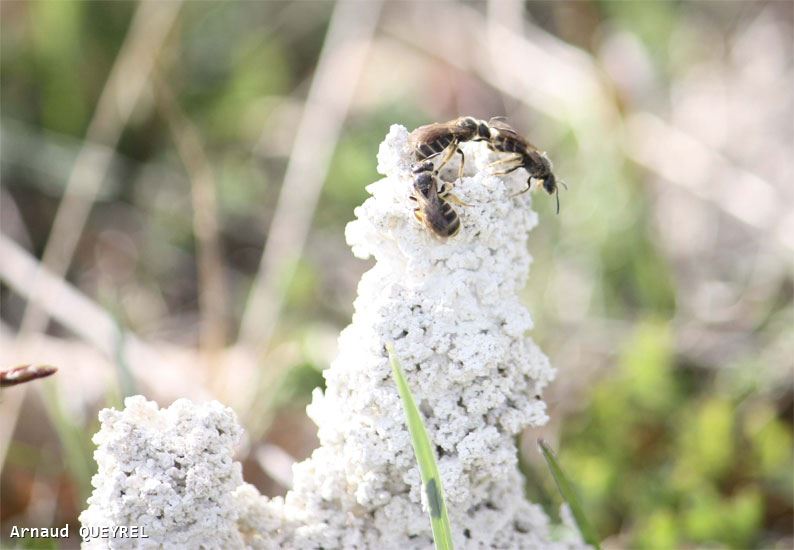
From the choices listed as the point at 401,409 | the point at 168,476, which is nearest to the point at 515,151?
the point at 401,409

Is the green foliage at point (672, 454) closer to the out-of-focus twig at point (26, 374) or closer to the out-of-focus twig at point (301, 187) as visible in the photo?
the out-of-focus twig at point (301, 187)

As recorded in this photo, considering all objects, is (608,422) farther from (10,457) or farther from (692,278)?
(10,457)

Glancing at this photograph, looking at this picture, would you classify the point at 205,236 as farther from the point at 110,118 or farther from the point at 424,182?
the point at 424,182

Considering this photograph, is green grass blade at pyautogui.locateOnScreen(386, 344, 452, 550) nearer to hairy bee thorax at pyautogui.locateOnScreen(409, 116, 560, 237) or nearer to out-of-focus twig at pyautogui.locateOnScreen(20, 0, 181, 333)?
hairy bee thorax at pyautogui.locateOnScreen(409, 116, 560, 237)

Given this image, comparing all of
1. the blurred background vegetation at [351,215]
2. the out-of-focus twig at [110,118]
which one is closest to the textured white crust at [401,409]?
the blurred background vegetation at [351,215]

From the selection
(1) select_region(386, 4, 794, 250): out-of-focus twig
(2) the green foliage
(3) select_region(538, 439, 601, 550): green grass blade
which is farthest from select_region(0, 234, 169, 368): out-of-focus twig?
(1) select_region(386, 4, 794, 250): out-of-focus twig
